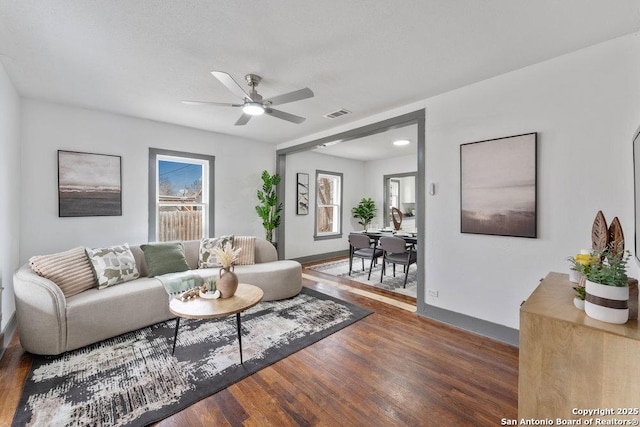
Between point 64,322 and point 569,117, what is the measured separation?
4752mm

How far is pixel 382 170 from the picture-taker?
732cm

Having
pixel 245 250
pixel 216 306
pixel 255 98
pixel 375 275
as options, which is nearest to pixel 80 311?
pixel 216 306

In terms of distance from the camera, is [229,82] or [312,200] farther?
[312,200]

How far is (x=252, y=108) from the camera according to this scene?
2.69 m

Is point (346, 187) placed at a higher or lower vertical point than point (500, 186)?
higher

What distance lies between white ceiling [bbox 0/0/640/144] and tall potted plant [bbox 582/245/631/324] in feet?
5.54

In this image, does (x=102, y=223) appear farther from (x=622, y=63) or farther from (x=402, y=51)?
(x=622, y=63)

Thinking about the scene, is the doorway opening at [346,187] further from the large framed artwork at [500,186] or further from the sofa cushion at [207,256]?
the sofa cushion at [207,256]

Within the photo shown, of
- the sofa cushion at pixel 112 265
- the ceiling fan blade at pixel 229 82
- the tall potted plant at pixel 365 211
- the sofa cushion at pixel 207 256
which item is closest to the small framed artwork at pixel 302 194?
the tall potted plant at pixel 365 211

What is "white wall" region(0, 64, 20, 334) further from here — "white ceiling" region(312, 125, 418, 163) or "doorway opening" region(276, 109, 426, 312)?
"white ceiling" region(312, 125, 418, 163)

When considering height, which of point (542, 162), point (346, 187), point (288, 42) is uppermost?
point (288, 42)

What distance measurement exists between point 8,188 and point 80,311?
1.53m

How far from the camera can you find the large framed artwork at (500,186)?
2480 millimetres

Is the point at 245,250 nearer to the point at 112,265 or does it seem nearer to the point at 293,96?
the point at 112,265
